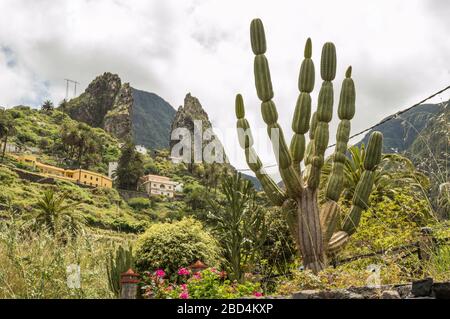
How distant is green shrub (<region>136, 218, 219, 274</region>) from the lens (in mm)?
8383

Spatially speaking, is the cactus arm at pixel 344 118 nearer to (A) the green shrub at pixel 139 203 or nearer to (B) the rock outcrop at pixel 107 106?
(A) the green shrub at pixel 139 203

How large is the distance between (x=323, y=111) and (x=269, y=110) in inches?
40.8

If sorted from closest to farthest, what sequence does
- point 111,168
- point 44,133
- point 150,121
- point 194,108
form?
1. point 111,168
2. point 44,133
3. point 194,108
4. point 150,121

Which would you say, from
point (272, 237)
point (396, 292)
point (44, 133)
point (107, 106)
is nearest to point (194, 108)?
point (107, 106)

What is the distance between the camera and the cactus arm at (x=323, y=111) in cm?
838

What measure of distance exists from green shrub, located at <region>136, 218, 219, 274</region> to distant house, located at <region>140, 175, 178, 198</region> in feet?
192

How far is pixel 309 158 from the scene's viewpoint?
9.20m

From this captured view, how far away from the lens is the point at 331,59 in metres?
8.97

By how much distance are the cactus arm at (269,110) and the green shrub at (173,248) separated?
79.2 inches

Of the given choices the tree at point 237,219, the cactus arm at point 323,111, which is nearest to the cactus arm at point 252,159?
the tree at point 237,219

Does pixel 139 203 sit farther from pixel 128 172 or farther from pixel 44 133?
pixel 44 133
